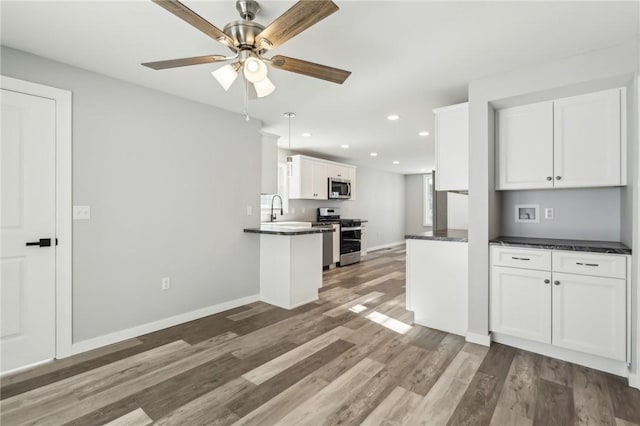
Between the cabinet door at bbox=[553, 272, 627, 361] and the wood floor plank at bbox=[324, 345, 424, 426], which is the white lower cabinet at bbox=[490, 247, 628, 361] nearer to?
the cabinet door at bbox=[553, 272, 627, 361]

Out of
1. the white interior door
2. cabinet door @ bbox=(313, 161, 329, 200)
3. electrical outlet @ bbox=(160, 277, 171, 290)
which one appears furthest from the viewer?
cabinet door @ bbox=(313, 161, 329, 200)

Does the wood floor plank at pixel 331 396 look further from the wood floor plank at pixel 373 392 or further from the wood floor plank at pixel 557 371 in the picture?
the wood floor plank at pixel 557 371

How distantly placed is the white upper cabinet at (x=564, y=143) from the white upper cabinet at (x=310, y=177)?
3.64m

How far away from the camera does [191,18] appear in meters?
1.44

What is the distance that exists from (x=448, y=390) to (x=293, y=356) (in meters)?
1.16

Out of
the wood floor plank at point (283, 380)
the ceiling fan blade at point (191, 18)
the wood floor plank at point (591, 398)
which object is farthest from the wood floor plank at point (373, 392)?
the ceiling fan blade at point (191, 18)

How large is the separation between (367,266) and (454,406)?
14.4ft

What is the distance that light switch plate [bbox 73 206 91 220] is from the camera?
2568 mm

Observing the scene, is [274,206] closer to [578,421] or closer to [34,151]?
[34,151]

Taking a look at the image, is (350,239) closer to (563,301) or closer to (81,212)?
(563,301)

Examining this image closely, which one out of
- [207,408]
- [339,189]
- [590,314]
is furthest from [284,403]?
[339,189]

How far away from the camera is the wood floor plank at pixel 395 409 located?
174cm

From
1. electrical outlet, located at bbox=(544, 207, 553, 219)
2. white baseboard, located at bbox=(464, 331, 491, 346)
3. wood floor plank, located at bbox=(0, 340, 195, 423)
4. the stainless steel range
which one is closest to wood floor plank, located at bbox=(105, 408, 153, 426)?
wood floor plank, located at bbox=(0, 340, 195, 423)

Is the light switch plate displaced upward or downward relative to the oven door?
upward
